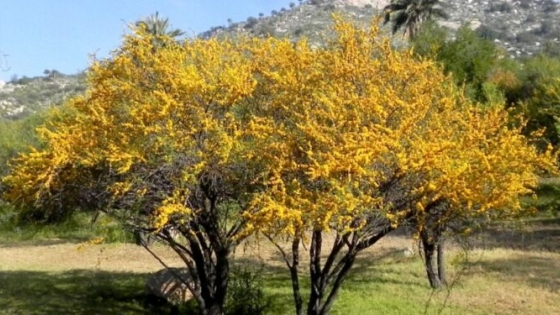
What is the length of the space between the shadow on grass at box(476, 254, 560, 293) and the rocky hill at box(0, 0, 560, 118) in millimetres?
67748

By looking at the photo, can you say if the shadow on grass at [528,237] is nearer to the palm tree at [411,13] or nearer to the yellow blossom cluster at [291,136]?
the yellow blossom cluster at [291,136]

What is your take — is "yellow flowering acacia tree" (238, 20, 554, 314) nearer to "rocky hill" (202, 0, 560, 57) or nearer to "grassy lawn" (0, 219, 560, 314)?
"grassy lawn" (0, 219, 560, 314)

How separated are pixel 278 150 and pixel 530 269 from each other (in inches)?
537

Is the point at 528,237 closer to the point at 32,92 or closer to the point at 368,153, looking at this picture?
the point at 368,153

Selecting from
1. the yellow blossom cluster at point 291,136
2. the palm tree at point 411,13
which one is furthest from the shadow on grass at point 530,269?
the palm tree at point 411,13

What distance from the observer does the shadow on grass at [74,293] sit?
690 inches

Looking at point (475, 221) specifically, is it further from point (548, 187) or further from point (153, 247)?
point (548, 187)

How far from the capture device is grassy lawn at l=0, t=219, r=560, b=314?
17297 millimetres

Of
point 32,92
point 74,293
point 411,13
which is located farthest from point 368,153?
point 32,92

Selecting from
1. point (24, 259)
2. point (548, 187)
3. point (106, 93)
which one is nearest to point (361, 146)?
point (106, 93)

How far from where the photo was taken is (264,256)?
26.5m

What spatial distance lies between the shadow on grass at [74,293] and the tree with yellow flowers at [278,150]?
393 centimetres

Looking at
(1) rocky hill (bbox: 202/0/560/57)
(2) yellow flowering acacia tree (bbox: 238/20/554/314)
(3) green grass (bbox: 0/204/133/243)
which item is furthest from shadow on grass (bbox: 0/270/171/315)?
(1) rocky hill (bbox: 202/0/560/57)

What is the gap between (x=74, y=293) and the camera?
19578 millimetres
